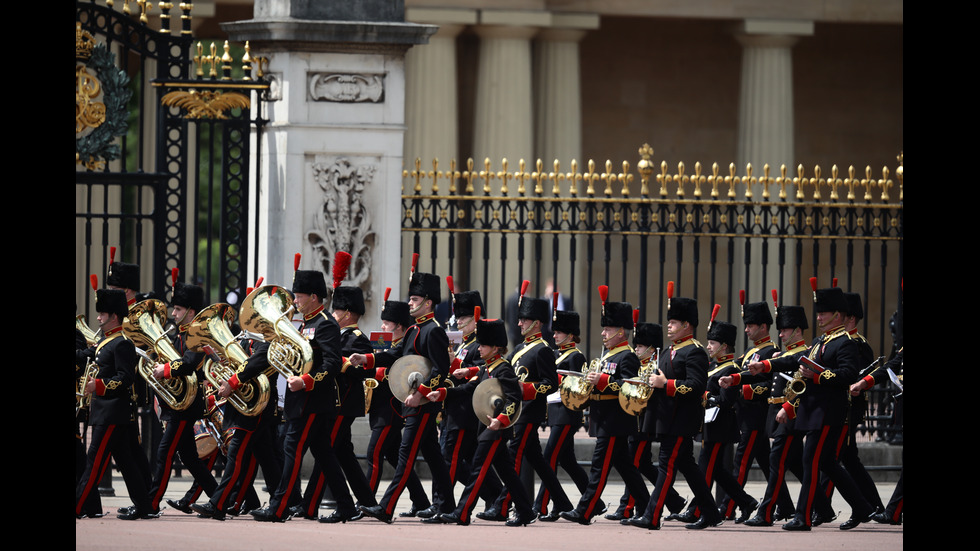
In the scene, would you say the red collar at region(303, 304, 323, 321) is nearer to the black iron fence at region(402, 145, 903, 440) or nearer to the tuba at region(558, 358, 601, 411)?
the tuba at region(558, 358, 601, 411)

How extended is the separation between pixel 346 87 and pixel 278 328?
3298mm

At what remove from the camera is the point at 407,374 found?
41.8ft

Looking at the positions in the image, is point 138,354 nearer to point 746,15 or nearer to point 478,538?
point 478,538

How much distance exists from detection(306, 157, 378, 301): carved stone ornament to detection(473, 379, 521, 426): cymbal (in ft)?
8.51

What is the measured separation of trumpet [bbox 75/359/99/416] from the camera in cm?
1250

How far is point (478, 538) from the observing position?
39.2 ft

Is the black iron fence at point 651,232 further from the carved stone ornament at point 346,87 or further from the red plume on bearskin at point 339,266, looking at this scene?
the red plume on bearskin at point 339,266

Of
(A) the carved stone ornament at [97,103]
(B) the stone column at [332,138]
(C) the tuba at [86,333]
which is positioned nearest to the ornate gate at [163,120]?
(A) the carved stone ornament at [97,103]

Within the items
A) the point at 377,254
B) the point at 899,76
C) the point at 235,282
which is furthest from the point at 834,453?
the point at 899,76

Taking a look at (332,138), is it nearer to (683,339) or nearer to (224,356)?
(224,356)

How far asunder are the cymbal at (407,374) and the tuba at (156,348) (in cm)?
134

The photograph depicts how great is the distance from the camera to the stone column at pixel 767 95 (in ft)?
86.0

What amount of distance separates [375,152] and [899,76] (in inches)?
628

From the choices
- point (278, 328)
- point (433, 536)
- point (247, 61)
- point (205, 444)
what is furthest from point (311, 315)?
point (247, 61)
